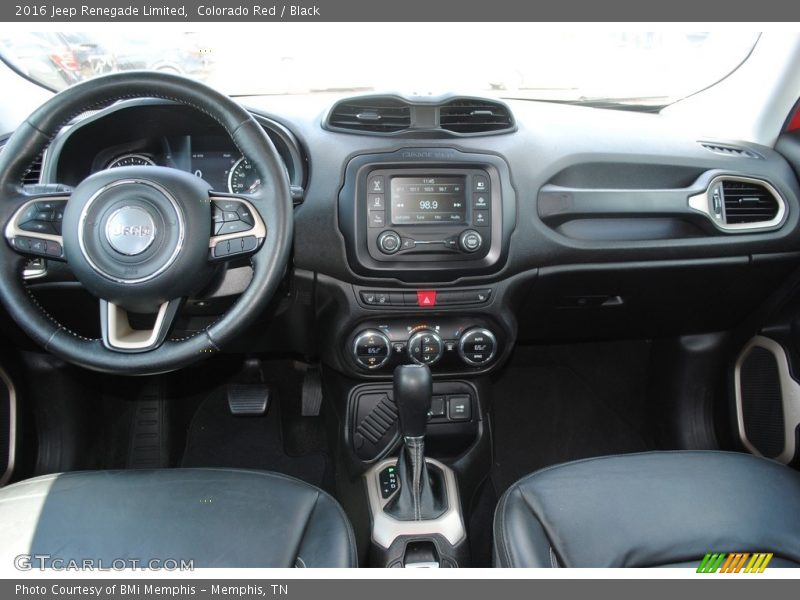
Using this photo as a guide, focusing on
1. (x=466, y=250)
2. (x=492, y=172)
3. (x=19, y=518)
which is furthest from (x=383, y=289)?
(x=19, y=518)

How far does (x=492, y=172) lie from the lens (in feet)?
5.21

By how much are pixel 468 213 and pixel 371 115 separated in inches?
14.0

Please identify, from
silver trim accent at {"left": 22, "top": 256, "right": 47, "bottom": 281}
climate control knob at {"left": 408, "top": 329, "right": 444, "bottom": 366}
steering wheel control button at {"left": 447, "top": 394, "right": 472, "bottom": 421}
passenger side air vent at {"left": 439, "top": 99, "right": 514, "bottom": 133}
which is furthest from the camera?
steering wheel control button at {"left": 447, "top": 394, "right": 472, "bottom": 421}

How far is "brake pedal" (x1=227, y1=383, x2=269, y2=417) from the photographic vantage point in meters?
2.24

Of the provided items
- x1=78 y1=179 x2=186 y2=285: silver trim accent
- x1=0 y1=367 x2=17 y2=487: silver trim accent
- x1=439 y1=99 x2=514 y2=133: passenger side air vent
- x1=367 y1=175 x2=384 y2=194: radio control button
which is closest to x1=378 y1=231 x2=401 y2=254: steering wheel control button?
x1=367 y1=175 x2=384 y2=194: radio control button

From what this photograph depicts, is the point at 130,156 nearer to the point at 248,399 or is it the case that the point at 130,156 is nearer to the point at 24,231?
the point at 24,231

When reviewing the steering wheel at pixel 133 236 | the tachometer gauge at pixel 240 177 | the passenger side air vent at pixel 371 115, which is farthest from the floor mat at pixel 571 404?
the steering wheel at pixel 133 236

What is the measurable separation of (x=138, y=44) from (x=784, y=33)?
1815mm

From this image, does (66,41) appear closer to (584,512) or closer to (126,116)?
(126,116)

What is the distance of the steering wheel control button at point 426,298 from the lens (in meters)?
1.66

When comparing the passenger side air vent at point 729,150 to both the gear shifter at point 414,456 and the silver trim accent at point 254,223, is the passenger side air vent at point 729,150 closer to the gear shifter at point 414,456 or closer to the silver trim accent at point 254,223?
the gear shifter at point 414,456

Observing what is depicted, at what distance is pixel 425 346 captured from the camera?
1732mm

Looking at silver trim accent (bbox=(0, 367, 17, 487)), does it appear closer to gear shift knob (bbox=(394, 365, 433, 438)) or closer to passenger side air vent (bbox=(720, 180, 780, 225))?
gear shift knob (bbox=(394, 365, 433, 438))

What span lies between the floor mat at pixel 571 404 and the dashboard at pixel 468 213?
579mm
